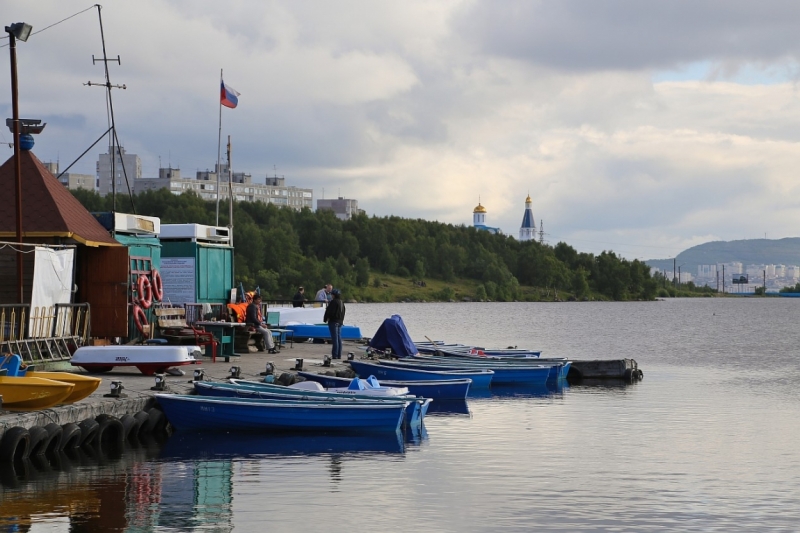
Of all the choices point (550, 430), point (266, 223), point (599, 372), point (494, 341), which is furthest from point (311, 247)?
point (550, 430)

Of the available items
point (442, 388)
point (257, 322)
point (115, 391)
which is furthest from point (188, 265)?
point (115, 391)

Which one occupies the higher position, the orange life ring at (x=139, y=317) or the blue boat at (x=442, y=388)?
the orange life ring at (x=139, y=317)

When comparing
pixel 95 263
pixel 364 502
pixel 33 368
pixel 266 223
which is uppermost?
pixel 266 223

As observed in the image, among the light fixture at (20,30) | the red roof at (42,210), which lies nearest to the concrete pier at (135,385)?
the red roof at (42,210)

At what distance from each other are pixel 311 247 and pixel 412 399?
508 ft

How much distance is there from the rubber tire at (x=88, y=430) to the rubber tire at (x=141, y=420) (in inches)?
42.3

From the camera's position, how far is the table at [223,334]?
92.7 ft

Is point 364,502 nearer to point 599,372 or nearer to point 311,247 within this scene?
point 599,372

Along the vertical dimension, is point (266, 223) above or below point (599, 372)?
above

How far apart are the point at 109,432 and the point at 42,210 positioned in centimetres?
887

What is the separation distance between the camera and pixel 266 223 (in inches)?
6762

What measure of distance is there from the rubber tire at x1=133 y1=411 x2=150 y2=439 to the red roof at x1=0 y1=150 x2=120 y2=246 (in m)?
6.99

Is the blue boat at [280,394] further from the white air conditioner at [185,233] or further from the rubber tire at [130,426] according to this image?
the white air conditioner at [185,233]

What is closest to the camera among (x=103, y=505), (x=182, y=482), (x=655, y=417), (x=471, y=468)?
(x=103, y=505)
